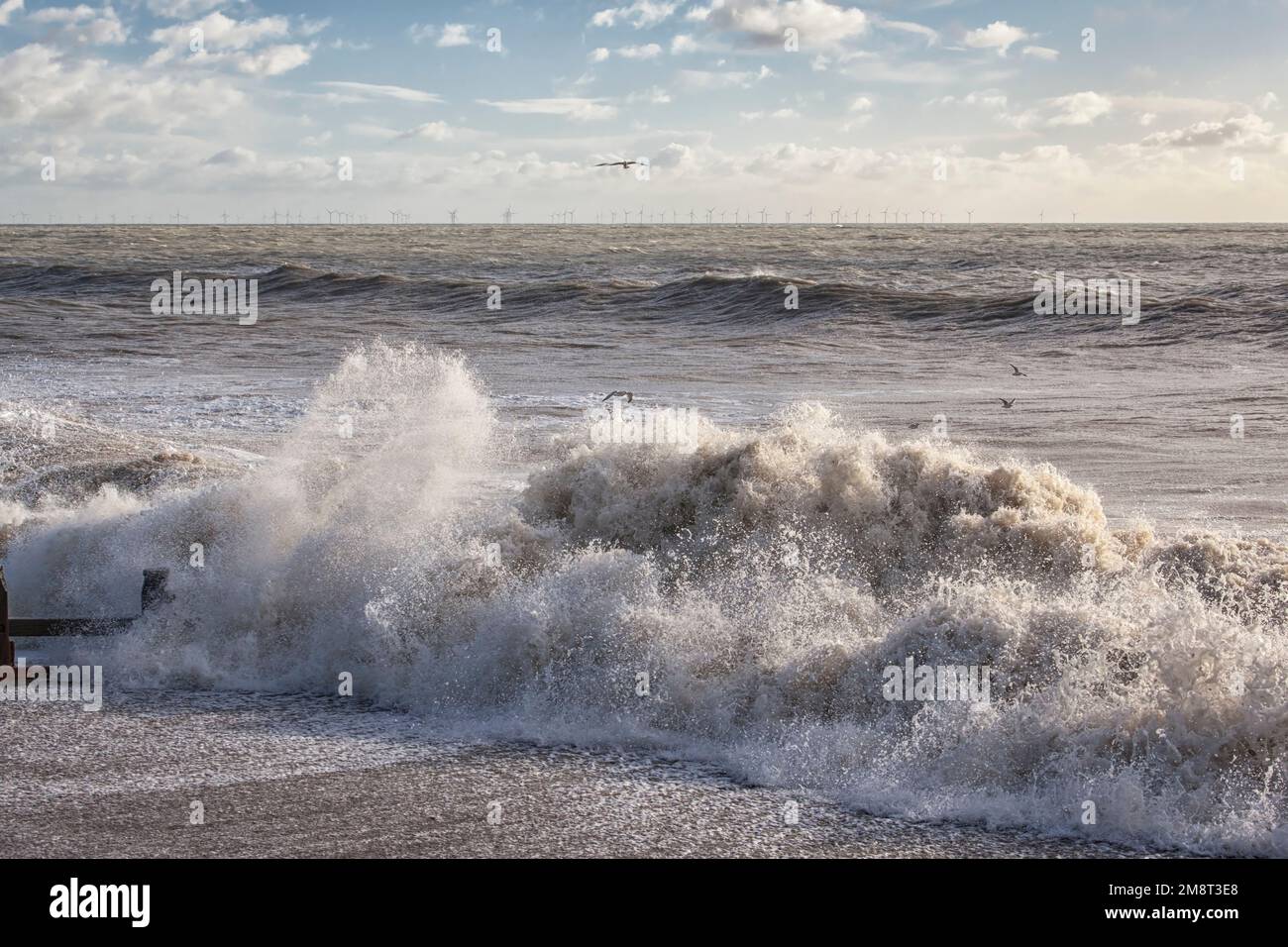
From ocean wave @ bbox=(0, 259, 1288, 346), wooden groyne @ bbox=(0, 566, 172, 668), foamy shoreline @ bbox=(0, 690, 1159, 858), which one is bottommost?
foamy shoreline @ bbox=(0, 690, 1159, 858)

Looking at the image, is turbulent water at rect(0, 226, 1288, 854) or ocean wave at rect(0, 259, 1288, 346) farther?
ocean wave at rect(0, 259, 1288, 346)

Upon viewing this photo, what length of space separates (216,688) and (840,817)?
3.45 meters

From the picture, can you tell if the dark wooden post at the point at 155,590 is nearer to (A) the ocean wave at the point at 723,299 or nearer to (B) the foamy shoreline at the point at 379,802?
(B) the foamy shoreline at the point at 379,802

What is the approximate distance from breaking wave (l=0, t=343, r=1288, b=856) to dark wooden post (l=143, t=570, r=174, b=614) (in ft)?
0.31

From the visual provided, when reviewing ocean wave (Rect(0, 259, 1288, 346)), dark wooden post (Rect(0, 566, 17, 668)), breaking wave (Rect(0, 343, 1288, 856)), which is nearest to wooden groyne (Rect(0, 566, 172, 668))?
dark wooden post (Rect(0, 566, 17, 668))

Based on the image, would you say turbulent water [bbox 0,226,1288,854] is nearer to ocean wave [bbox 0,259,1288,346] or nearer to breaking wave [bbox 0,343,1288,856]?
breaking wave [bbox 0,343,1288,856]

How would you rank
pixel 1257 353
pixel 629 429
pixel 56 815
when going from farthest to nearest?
1. pixel 1257 353
2. pixel 629 429
3. pixel 56 815

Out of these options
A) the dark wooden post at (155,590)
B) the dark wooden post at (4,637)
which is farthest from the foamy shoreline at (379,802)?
the dark wooden post at (155,590)

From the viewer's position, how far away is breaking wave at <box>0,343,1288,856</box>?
16.7ft

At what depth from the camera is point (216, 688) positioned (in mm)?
6711

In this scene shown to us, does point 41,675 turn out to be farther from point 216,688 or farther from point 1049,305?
point 1049,305

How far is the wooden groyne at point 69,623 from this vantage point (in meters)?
6.60

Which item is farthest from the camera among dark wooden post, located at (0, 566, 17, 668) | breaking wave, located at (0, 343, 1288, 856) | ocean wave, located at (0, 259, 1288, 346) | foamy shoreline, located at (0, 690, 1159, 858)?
ocean wave, located at (0, 259, 1288, 346)
